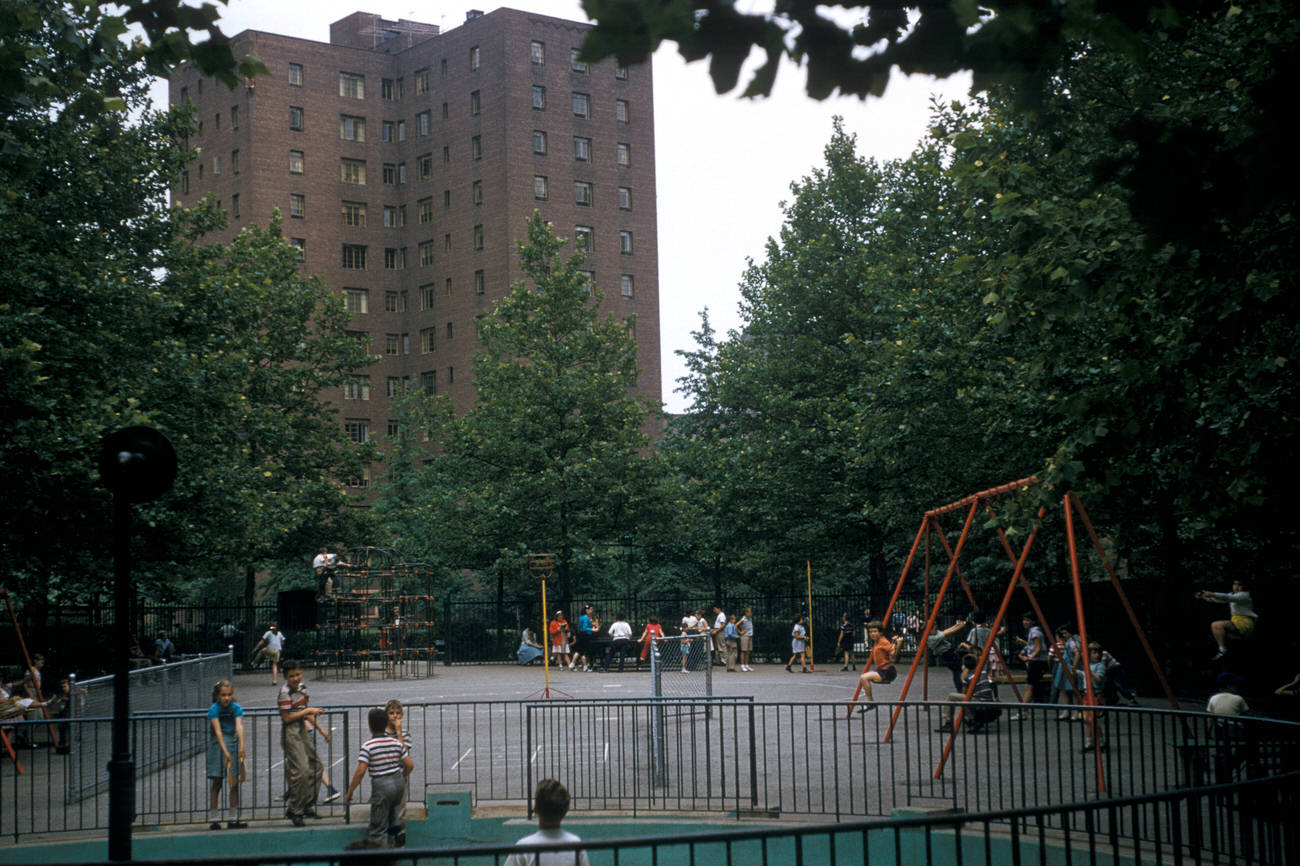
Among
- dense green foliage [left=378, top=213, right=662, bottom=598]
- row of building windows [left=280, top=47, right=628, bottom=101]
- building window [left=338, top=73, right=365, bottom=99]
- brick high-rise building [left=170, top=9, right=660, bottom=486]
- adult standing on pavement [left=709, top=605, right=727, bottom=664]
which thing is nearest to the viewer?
adult standing on pavement [left=709, top=605, right=727, bottom=664]

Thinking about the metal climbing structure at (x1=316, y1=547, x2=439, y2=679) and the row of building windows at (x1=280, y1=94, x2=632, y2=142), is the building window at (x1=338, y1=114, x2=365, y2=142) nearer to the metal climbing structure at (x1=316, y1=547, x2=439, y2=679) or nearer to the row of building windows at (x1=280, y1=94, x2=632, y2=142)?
the row of building windows at (x1=280, y1=94, x2=632, y2=142)

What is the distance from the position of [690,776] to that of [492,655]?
2878cm

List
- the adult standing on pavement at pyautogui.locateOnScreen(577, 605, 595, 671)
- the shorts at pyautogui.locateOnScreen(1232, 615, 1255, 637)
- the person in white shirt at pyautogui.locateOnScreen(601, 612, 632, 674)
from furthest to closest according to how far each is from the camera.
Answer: the adult standing on pavement at pyautogui.locateOnScreen(577, 605, 595, 671)
the person in white shirt at pyautogui.locateOnScreen(601, 612, 632, 674)
the shorts at pyautogui.locateOnScreen(1232, 615, 1255, 637)

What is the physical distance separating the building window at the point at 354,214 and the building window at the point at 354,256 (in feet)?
4.51

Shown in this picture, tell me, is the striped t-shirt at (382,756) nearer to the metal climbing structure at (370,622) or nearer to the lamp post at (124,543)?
the lamp post at (124,543)

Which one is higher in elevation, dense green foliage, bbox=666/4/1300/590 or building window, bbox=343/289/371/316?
building window, bbox=343/289/371/316

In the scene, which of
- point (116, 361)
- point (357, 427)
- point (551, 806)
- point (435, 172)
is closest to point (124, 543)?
point (551, 806)

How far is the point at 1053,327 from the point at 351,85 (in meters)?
74.1

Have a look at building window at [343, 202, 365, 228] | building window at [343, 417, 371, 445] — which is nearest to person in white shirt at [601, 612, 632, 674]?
building window at [343, 417, 371, 445]

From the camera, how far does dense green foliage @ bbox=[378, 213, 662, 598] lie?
44.9 m

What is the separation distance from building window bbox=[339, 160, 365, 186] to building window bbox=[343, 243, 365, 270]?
4099 millimetres

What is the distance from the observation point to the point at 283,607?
1487 inches

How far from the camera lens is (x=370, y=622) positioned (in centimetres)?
3756

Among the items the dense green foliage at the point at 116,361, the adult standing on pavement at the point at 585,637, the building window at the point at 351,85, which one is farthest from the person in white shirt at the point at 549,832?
the building window at the point at 351,85
